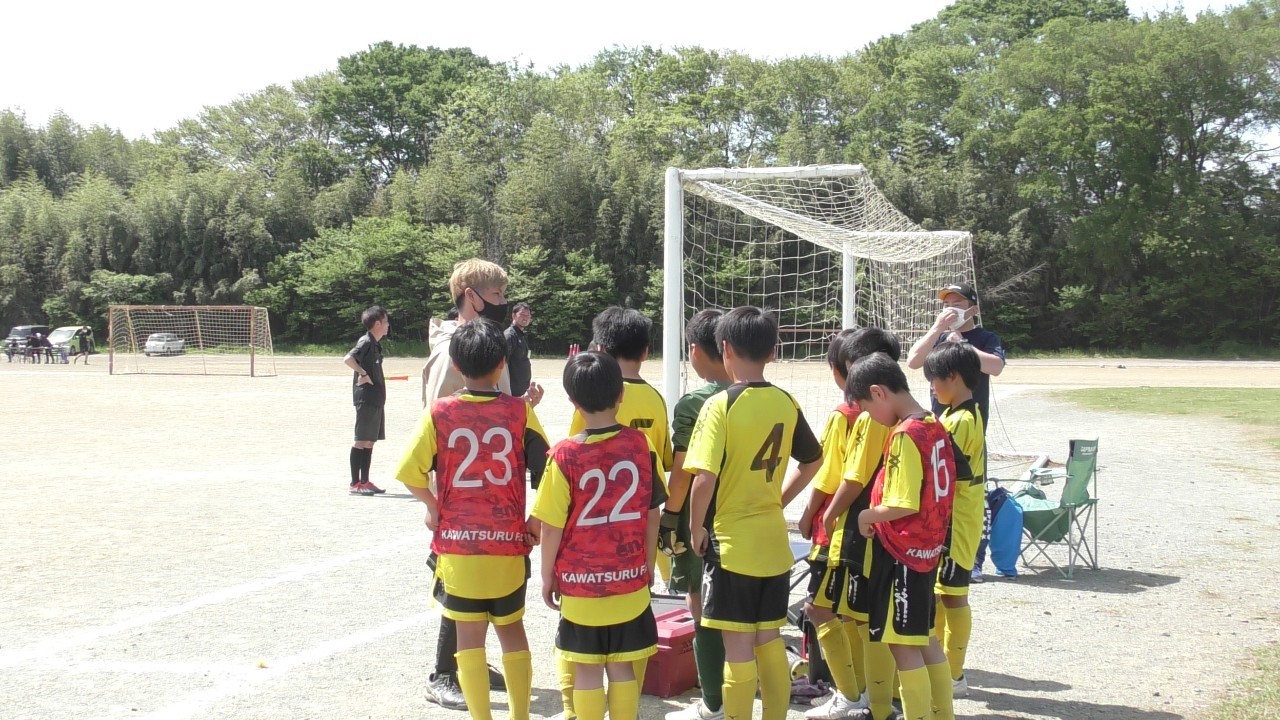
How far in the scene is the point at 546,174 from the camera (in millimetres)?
54500

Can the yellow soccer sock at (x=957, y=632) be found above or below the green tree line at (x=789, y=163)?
below

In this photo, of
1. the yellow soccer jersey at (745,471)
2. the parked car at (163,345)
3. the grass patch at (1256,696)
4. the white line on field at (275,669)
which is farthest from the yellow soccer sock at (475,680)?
the parked car at (163,345)

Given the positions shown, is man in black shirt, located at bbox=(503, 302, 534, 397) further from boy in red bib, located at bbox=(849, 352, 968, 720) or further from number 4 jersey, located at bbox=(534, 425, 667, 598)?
boy in red bib, located at bbox=(849, 352, 968, 720)

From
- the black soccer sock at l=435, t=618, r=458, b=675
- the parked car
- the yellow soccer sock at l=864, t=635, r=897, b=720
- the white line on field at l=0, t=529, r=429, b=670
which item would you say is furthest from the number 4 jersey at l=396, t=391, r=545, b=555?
the parked car

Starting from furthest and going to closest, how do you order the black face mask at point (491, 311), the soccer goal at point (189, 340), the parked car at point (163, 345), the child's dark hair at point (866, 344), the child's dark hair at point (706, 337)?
the parked car at point (163, 345) < the soccer goal at point (189, 340) < the black face mask at point (491, 311) < the child's dark hair at point (866, 344) < the child's dark hair at point (706, 337)

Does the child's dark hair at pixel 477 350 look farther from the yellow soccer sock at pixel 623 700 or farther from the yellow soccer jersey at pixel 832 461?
the yellow soccer jersey at pixel 832 461

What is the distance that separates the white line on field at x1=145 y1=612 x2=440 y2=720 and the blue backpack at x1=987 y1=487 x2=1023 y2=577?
3513mm

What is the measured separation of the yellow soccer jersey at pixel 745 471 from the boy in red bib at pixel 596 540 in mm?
316

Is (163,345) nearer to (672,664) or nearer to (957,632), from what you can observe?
(672,664)

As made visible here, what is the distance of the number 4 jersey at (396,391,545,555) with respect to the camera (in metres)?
3.60

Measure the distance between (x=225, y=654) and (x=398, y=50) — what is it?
7721 centimetres

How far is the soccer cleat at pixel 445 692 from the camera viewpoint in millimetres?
4184

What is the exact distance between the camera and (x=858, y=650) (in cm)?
420

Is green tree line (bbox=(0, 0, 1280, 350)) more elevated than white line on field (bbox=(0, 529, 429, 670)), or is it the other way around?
green tree line (bbox=(0, 0, 1280, 350))
